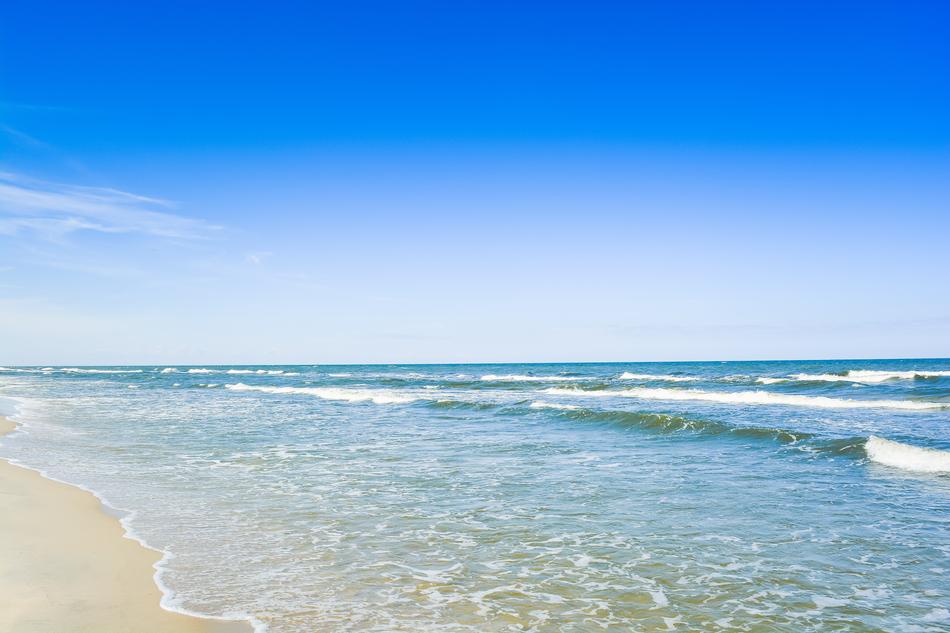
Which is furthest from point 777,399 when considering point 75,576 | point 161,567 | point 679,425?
point 75,576

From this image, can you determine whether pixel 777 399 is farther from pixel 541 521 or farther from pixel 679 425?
pixel 541 521

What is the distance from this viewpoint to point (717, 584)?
20.8ft

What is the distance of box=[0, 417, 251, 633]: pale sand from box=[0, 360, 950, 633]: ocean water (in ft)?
0.96

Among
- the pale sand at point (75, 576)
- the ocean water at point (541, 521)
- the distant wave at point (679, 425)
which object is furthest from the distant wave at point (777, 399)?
the pale sand at point (75, 576)

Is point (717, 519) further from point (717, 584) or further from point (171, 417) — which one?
point (171, 417)

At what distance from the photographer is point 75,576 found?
6332 millimetres

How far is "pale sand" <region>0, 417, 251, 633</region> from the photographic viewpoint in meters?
5.19

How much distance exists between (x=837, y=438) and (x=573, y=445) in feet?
20.4

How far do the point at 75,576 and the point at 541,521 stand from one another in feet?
17.3

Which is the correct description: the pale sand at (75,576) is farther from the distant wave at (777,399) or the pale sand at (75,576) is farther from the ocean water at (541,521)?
the distant wave at (777,399)

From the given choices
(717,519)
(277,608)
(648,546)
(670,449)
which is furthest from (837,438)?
(277,608)

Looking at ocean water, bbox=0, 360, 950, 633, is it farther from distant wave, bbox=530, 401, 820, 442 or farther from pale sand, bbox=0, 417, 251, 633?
pale sand, bbox=0, 417, 251, 633

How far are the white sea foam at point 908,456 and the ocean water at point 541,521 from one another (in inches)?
2.1

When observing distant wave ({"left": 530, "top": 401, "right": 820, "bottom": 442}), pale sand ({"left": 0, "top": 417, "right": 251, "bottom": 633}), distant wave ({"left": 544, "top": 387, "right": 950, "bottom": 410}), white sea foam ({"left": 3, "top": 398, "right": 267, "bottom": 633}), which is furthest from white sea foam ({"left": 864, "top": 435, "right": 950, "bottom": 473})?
pale sand ({"left": 0, "top": 417, "right": 251, "bottom": 633})
